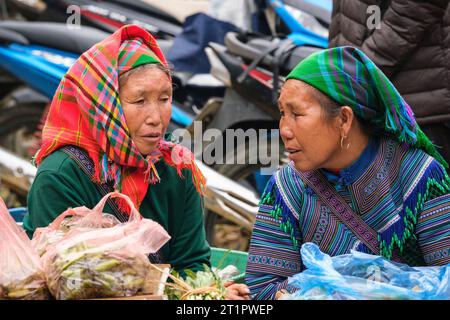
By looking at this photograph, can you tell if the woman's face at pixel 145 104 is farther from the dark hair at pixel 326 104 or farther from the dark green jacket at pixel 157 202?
the dark hair at pixel 326 104

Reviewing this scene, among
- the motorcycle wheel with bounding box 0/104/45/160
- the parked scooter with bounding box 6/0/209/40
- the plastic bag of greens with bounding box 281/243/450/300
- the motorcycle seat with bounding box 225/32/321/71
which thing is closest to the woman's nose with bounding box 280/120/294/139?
the plastic bag of greens with bounding box 281/243/450/300

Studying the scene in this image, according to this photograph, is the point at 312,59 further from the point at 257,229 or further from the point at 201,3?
the point at 201,3

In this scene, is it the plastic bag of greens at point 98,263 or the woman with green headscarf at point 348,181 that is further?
the woman with green headscarf at point 348,181

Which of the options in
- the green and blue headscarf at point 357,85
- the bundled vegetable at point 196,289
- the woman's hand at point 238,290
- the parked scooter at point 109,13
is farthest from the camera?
the parked scooter at point 109,13

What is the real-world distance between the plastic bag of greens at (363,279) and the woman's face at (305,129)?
350 mm

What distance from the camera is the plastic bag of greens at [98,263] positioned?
2111 millimetres

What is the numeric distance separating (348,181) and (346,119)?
0.65 ft

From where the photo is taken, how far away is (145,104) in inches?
112

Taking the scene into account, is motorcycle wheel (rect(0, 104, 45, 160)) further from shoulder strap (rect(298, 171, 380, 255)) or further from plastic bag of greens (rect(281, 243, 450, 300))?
plastic bag of greens (rect(281, 243, 450, 300))

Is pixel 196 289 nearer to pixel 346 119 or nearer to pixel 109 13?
pixel 346 119

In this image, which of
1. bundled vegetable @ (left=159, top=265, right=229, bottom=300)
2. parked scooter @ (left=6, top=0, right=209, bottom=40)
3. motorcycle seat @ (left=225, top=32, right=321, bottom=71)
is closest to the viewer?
bundled vegetable @ (left=159, top=265, right=229, bottom=300)

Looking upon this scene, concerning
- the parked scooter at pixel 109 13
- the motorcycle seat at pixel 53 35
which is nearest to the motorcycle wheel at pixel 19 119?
the motorcycle seat at pixel 53 35

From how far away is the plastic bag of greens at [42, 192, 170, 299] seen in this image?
2.11 metres
